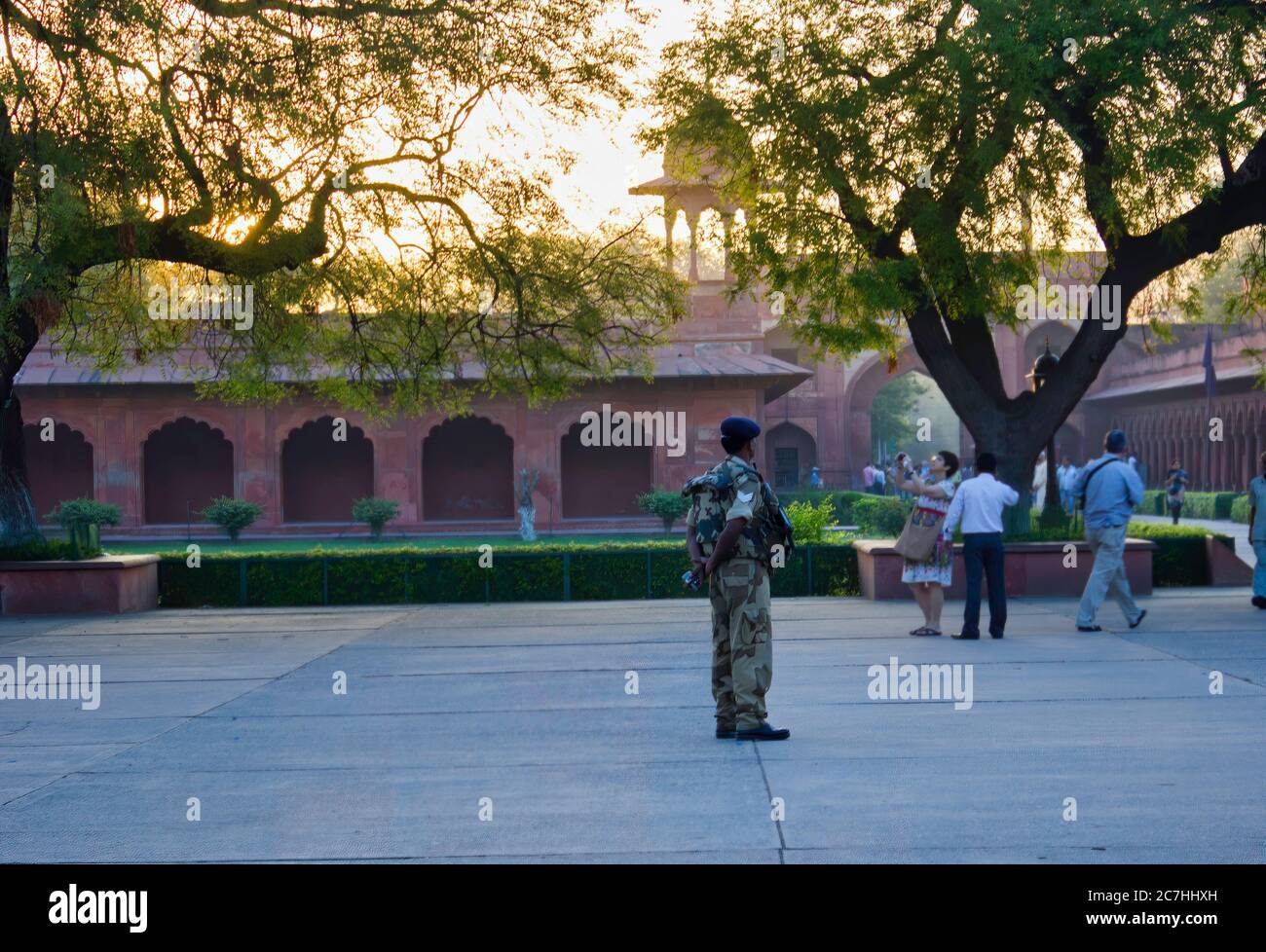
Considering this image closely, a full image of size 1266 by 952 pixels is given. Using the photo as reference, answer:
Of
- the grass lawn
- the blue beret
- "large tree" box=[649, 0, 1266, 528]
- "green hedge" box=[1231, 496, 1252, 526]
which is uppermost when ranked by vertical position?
"large tree" box=[649, 0, 1266, 528]

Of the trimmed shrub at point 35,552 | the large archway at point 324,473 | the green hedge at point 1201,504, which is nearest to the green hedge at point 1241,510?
the green hedge at point 1201,504

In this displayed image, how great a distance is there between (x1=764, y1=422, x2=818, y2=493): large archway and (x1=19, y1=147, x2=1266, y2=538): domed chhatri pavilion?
1045 cm

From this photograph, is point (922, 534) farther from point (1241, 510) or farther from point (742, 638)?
point (1241, 510)

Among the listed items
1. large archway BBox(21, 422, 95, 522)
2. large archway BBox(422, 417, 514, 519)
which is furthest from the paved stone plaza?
large archway BBox(21, 422, 95, 522)

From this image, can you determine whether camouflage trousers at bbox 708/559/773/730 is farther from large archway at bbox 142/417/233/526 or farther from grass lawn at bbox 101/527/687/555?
large archway at bbox 142/417/233/526

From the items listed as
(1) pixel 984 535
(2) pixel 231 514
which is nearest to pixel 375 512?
(2) pixel 231 514

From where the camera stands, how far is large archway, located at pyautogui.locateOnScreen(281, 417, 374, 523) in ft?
126

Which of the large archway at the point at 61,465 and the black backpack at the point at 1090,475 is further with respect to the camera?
the large archway at the point at 61,465

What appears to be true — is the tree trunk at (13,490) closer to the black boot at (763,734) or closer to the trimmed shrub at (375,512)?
the black boot at (763,734)

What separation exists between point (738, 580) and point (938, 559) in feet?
15.8

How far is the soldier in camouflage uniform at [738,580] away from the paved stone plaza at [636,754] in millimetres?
221

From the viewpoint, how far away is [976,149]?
1387 cm

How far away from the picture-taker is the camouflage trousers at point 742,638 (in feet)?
23.7

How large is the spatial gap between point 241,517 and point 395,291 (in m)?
18.0
